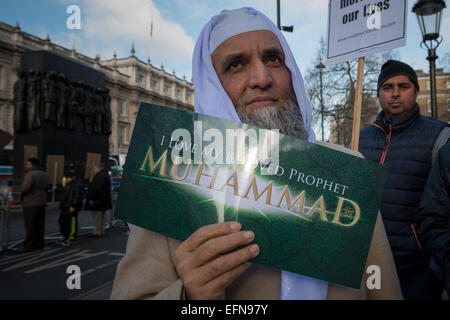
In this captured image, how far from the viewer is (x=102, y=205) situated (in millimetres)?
7309

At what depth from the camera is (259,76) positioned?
3.49ft

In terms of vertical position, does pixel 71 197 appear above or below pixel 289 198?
below

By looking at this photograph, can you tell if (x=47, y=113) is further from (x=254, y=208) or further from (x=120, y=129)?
(x=120, y=129)

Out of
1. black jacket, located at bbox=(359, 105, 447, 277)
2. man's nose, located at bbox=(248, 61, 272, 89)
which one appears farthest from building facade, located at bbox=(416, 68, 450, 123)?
man's nose, located at bbox=(248, 61, 272, 89)

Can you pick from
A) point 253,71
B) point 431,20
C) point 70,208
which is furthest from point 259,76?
point 70,208

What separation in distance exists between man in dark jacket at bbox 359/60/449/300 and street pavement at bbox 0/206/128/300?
2.39 metres

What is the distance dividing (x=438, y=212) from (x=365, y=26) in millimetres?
1075

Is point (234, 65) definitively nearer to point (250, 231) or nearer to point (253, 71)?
point (253, 71)

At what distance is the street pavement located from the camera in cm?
389

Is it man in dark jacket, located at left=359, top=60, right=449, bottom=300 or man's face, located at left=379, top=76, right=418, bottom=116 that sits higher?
man's face, located at left=379, top=76, right=418, bottom=116

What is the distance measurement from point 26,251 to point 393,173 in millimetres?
6887

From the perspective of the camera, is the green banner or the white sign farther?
the white sign

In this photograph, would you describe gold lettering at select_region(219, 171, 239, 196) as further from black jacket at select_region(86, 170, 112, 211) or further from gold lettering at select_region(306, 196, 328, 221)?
black jacket at select_region(86, 170, 112, 211)
